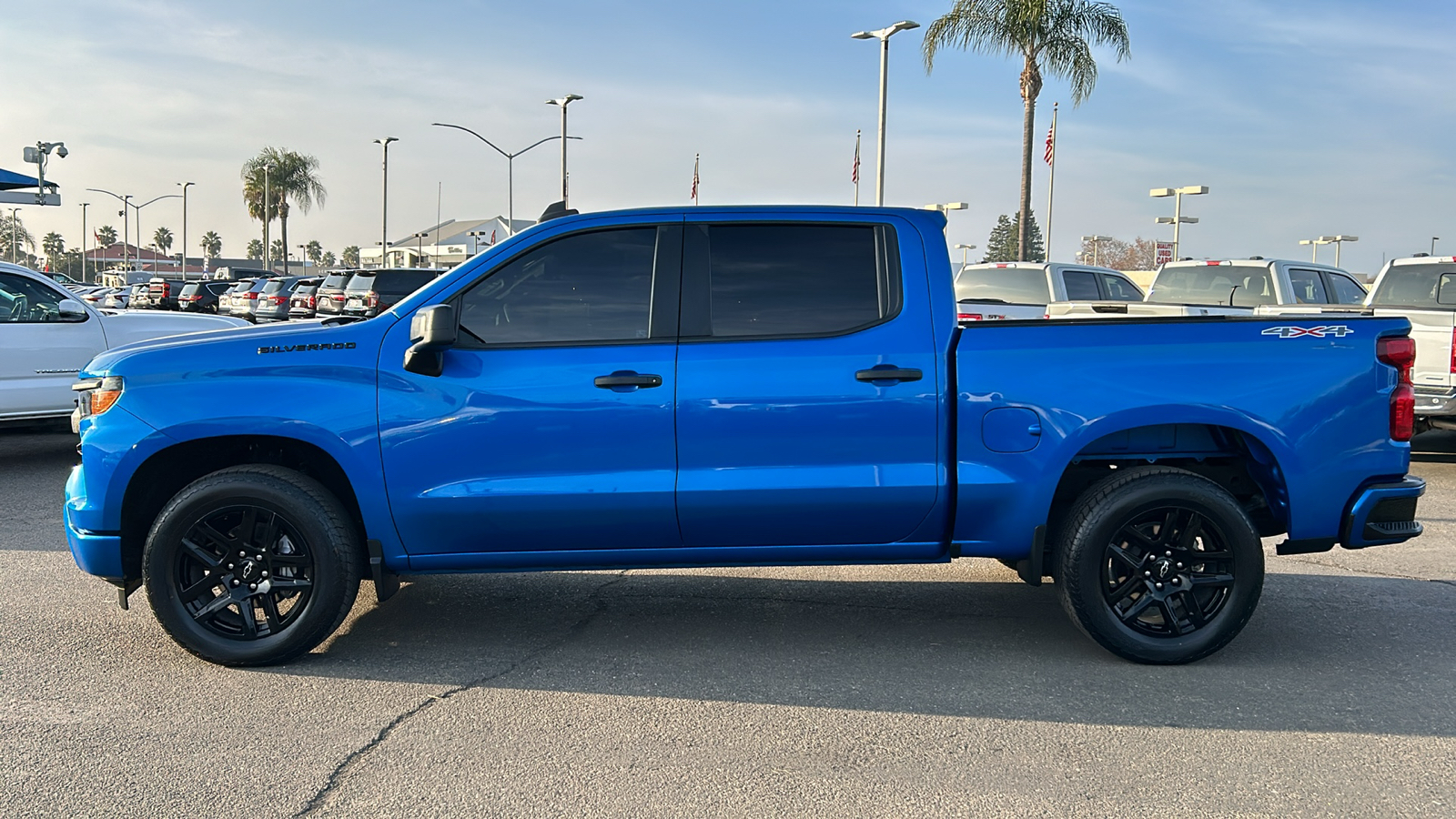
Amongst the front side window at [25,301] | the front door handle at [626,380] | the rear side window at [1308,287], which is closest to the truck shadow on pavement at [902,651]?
the front door handle at [626,380]

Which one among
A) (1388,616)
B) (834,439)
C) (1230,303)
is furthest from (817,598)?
(1230,303)

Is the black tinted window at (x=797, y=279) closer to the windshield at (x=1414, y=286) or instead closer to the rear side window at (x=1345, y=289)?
the windshield at (x=1414, y=286)

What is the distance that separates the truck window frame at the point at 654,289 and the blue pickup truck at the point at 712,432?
12 millimetres

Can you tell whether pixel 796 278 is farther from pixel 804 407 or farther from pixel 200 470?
pixel 200 470

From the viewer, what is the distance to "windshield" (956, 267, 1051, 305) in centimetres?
1505

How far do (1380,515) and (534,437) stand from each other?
3.51 metres

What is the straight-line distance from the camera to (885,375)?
461 centimetres

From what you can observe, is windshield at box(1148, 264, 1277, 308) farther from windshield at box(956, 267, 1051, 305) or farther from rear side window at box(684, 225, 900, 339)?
rear side window at box(684, 225, 900, 339)

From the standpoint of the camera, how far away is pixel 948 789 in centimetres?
358

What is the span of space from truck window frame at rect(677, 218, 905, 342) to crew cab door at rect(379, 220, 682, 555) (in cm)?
11

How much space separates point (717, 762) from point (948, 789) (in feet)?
2.45

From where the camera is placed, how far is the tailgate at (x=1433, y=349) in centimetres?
993

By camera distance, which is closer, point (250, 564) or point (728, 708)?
point (728, 708)

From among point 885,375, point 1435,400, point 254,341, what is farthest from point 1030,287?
point 254,341
